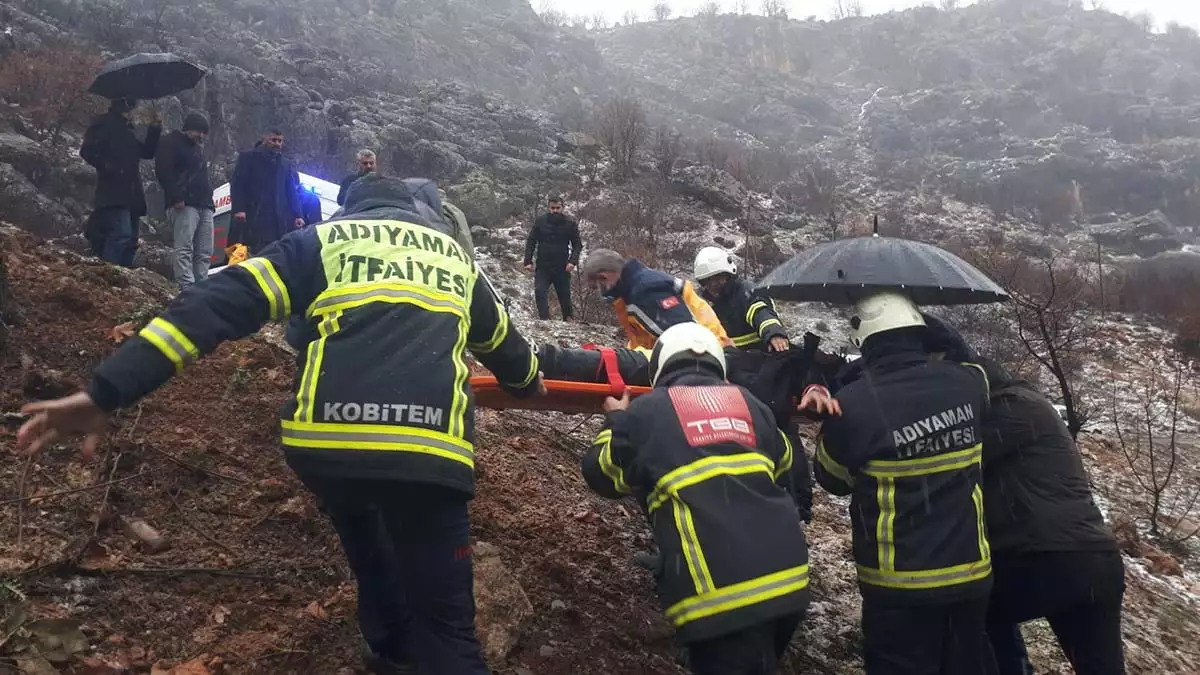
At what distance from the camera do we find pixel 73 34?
47.2ft

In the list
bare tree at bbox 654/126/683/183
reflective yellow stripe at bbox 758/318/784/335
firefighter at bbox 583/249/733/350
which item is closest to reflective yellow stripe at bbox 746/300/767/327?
reflective yellow stripe at bbox 758/318/784/335

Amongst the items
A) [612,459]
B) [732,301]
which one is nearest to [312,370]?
[612,459]

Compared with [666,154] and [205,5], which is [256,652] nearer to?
[666,154]

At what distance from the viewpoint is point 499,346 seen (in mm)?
2637

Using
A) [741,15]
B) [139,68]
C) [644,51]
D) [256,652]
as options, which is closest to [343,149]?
[139,68]

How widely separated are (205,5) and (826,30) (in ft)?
110

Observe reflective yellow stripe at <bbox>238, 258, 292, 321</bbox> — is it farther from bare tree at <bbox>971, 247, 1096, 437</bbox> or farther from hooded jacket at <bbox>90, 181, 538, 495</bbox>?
bare tree at <bbox>971, 247, 1096, 437</bbox>

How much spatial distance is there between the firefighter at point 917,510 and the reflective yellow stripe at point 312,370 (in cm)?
177

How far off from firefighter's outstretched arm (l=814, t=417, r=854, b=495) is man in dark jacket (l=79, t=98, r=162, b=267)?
217 inches

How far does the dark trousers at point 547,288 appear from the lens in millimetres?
9391

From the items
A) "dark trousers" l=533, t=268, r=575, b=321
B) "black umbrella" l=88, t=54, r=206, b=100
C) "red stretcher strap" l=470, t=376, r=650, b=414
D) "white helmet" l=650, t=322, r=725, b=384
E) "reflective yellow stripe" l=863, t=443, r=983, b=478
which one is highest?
"black umbrella" l=88, t=54, r=206, b=100

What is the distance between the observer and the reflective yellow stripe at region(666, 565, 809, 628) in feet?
7.04

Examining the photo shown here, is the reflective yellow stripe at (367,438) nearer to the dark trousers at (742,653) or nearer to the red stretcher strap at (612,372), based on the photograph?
the dark trousers at (742,653)

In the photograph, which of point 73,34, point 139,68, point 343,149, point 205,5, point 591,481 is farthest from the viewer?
point 205,5
